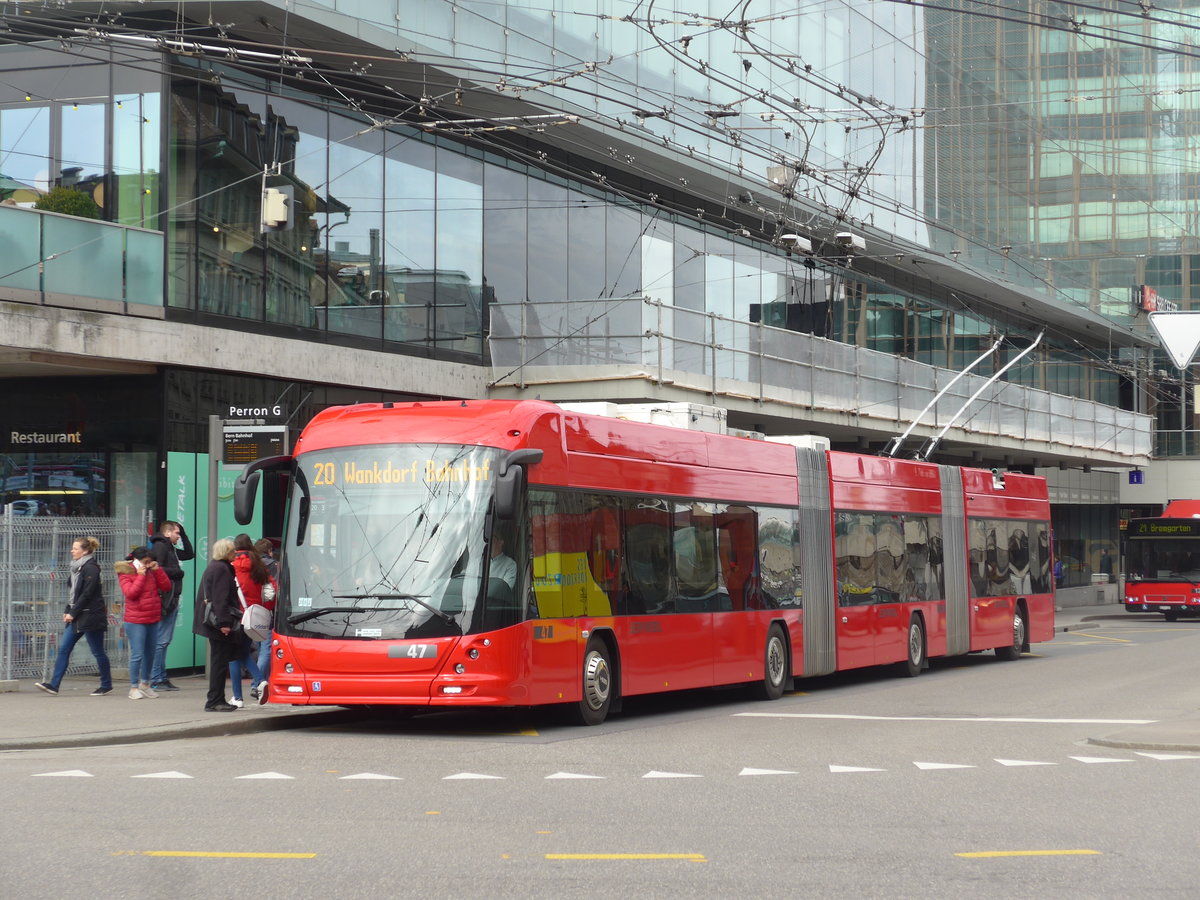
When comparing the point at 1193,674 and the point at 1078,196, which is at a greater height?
the point at 1078,196

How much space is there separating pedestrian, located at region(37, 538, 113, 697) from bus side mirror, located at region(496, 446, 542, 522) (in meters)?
5.50

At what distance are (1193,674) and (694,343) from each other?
30.4 feet

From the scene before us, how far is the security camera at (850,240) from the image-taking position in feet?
110

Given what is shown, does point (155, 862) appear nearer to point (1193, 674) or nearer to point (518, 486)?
point (518, 486)

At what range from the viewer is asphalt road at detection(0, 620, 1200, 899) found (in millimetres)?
7684

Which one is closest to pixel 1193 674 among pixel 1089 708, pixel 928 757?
pixel 1089 708

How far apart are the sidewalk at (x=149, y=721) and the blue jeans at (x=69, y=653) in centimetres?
19

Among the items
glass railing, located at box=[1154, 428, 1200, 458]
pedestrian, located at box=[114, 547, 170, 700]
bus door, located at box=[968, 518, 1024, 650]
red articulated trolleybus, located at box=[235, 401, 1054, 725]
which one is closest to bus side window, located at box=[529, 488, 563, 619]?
red articulated trolleybus, located at box=[235, 401, 1054, 725]

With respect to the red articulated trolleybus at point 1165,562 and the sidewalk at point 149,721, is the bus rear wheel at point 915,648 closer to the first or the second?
the sidewalk at point 149,721

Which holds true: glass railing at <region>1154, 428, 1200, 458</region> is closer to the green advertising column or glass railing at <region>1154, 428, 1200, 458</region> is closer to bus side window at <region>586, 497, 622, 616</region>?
the green advertising column

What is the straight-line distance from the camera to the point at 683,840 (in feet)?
29.1

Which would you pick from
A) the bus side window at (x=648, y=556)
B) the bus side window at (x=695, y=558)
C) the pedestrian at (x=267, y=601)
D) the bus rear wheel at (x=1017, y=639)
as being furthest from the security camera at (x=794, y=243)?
the pedestrian at (x=267, y=601)

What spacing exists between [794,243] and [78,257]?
16.9 meters

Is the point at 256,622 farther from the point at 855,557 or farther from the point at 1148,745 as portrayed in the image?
the point at 855,557
